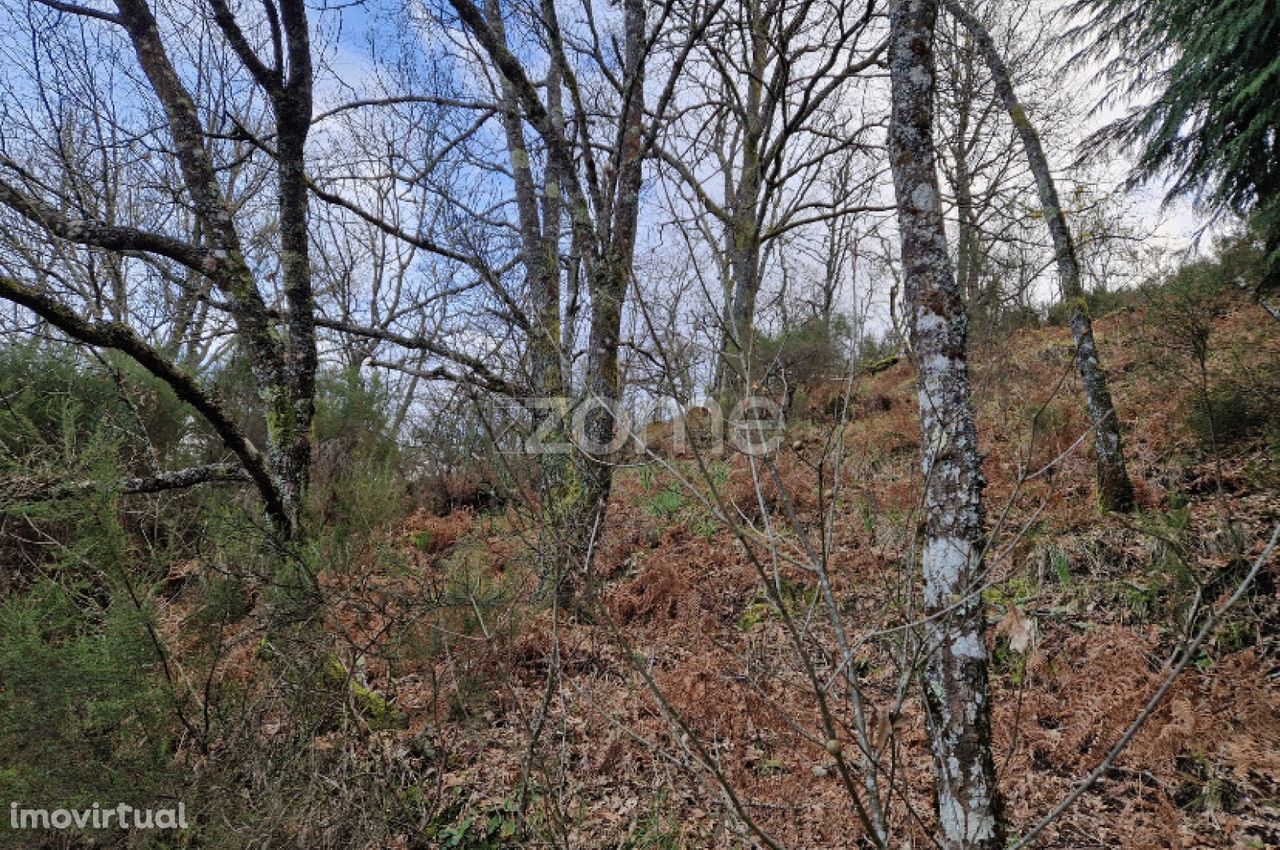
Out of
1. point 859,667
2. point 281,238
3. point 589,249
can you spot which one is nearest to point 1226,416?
point 859,667

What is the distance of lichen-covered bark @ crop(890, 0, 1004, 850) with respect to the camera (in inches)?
78.2

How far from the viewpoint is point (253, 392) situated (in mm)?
6855

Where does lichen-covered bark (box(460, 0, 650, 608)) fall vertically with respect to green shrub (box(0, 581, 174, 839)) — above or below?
above

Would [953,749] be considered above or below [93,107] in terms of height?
below

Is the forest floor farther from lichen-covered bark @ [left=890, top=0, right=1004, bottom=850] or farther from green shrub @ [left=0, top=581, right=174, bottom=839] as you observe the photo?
green shrub @ [left=0, top=581, right=174, bottom=839]

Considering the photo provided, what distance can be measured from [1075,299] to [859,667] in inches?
130

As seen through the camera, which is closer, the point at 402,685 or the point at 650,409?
the point at 402,685

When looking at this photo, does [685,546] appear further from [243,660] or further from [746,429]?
[746,429]

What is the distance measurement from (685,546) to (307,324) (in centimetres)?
352

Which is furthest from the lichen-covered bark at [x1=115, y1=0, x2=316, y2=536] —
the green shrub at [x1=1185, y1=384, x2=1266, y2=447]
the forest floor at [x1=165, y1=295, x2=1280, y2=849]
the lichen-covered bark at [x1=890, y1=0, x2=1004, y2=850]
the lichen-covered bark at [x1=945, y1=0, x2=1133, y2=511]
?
the green shrub at [x1=1185, y1=384, x2=1266, y2=447]

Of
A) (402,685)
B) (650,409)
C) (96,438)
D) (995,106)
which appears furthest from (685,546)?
(995,106)

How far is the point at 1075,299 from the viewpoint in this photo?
4684mm

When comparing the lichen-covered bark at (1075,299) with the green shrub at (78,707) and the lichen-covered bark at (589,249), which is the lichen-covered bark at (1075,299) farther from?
the green shrub at (78,707)

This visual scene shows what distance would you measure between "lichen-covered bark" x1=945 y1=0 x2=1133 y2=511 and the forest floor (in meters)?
0.29
